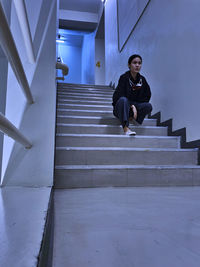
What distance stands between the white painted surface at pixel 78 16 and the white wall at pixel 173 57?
4500 millimetres

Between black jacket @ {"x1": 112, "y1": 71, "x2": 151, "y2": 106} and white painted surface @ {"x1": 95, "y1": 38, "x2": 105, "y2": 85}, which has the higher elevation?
white painted surface @ {"x1": 95, "y1": 38, "x2": 105, "y2": 85}

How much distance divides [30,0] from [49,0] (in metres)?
0.11

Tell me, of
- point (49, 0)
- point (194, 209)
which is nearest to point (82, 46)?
point (49, 0)

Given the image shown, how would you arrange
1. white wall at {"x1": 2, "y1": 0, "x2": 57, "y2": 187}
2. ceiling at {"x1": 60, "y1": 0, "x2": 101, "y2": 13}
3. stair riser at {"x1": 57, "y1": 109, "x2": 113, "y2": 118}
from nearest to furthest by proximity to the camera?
1. white wall at {"x1": 2, "y1": 0, "x2": 57, "y2": 187}
2. stair riser at {"x1": 57, "y1": 109, "x2": 113, "y2": 118}
3. ceiling at {"x1": 60, "y1": 0, "x2": 101, "y2": 13}

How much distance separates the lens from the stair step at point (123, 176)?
1335mm

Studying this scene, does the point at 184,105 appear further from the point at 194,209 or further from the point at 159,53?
the point at 194,209

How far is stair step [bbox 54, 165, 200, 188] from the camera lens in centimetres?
133

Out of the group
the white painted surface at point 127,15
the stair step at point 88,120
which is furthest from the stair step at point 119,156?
the white painted surface at point 127,15

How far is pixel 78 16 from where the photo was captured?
23.7 ft

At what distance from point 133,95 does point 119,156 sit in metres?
0.87

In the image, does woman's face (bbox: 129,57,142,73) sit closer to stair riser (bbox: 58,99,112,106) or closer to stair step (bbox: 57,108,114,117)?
stair step (bbox: 57,108,114,117)

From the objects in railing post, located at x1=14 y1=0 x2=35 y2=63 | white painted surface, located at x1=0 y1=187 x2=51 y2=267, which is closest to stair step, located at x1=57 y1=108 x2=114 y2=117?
railing post, located at x1=14 y1=0 x2=35 y2=63

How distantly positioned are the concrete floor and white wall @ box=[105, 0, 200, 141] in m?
1.36

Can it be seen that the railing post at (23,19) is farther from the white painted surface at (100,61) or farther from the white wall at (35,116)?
the white painted surface at (100,61)
